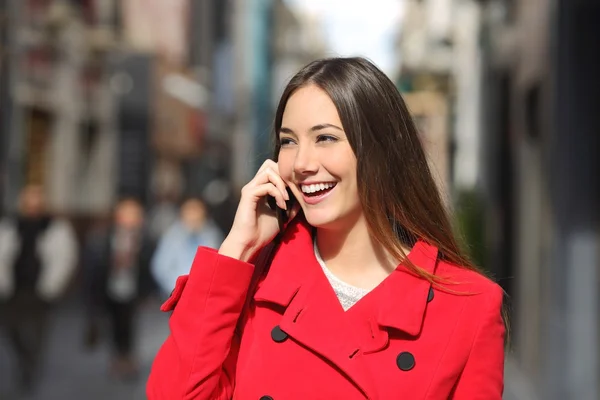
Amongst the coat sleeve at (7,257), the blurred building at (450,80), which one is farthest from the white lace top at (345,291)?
the blurred building at (450,80)

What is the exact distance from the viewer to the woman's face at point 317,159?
2459mm

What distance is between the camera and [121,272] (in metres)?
10.7

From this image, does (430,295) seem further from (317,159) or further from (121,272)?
(121,272)

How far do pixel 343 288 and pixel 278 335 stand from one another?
0.25m

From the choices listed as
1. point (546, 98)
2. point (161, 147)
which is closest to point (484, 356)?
point (546, 98)

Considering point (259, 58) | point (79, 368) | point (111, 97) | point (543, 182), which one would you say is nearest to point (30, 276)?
point (79, 368)

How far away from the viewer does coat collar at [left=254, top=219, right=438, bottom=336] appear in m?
2.42

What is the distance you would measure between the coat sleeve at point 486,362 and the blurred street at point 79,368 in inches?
297

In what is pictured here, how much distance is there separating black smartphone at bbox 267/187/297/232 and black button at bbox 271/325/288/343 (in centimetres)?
30

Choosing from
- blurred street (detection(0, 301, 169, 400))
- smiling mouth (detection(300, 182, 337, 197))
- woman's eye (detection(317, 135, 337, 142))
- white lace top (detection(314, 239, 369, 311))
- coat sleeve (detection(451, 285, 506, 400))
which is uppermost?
woman's eye (detection(317, 135, 337, 142))

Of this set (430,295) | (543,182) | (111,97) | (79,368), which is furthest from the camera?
(111,97)

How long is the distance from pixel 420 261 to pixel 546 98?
22.8ft

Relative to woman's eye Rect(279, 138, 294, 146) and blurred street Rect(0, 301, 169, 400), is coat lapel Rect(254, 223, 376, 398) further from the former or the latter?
blurred street Rect(0, 301, 169, 400)

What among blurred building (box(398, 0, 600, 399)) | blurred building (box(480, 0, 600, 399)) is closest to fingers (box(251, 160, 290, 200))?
blurred building (box(398, 0, 600, 399))
